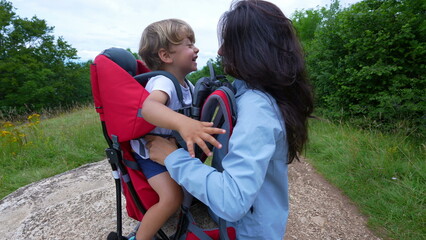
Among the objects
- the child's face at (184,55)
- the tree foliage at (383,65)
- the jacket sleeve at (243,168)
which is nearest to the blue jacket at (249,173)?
the jacket sleeve at (243,168)

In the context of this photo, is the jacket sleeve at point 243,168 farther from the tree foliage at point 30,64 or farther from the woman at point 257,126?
the tree foliage at point 30,64

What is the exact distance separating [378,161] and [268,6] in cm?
347

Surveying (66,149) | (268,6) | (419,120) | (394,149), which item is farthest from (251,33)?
(419,120)

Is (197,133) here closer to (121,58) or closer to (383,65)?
(121,58)

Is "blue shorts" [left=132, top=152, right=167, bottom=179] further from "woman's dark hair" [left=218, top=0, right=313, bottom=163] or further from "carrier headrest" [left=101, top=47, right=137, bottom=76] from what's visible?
"woman's dark hair" [left=218, top=0, right=313, bottom=163]

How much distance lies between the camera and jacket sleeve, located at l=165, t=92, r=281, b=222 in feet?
3.05

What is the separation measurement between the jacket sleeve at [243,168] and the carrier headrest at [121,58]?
100 cm

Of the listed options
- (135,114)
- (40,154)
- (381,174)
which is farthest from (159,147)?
(40,154)

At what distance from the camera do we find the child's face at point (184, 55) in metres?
1.82

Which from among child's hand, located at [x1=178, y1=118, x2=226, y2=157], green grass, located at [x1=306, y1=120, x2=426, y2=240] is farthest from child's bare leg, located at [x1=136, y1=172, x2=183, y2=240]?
green grass, located at [x1=306, y1=120, x2=426, y2=240]

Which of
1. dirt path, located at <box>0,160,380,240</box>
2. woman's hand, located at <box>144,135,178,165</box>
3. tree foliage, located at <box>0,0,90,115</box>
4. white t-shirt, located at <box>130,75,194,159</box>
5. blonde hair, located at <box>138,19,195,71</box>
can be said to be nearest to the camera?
woman's hand, located at <box>144,135,178,165</box>

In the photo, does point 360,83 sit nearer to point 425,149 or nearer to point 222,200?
point 425,149

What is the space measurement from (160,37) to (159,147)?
2.81ft

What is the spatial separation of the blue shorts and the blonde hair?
0.75 metres
